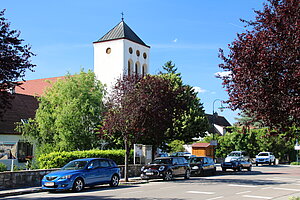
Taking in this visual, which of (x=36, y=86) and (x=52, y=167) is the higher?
(x=36, y=86)

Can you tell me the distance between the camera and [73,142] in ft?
97.9

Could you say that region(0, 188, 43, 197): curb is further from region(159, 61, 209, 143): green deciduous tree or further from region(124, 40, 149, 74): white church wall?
region(124, 40, 149, 74): white church wall

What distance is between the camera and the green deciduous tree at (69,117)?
2977 centimetres

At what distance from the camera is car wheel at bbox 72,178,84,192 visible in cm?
1703

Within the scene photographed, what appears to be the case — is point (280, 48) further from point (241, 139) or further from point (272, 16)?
point (241, 139)

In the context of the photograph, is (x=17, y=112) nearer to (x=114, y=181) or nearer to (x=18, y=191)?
(x=114, y=181)

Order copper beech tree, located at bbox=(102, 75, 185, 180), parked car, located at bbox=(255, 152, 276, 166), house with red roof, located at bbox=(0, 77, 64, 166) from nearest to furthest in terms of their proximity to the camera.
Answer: copper beech tree, located at bbox=(102, 75, 185, 180) → house with red roof, located at bbox=(0, 77, 64, 166) → parked car, located at bbox=(255, 152, 276, 166)

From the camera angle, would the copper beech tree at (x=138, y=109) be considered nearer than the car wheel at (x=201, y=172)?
Yes

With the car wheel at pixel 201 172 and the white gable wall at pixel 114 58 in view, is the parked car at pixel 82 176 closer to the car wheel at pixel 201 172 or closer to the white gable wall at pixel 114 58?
the car wheel at pixel 201 172

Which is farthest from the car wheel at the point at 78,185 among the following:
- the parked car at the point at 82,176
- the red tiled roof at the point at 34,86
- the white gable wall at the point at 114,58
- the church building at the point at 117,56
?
the red tiled roof at the point at 34,86

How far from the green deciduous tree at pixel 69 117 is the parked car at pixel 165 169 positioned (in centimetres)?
842

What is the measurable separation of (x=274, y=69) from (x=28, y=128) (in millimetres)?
25126

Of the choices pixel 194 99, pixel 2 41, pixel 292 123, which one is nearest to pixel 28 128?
pixel 194 99

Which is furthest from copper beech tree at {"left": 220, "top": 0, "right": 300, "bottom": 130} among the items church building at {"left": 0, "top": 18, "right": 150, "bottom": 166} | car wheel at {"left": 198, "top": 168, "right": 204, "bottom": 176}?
church building at {"left": 0, "top": 18, "right": 150, "bottom": 166}
